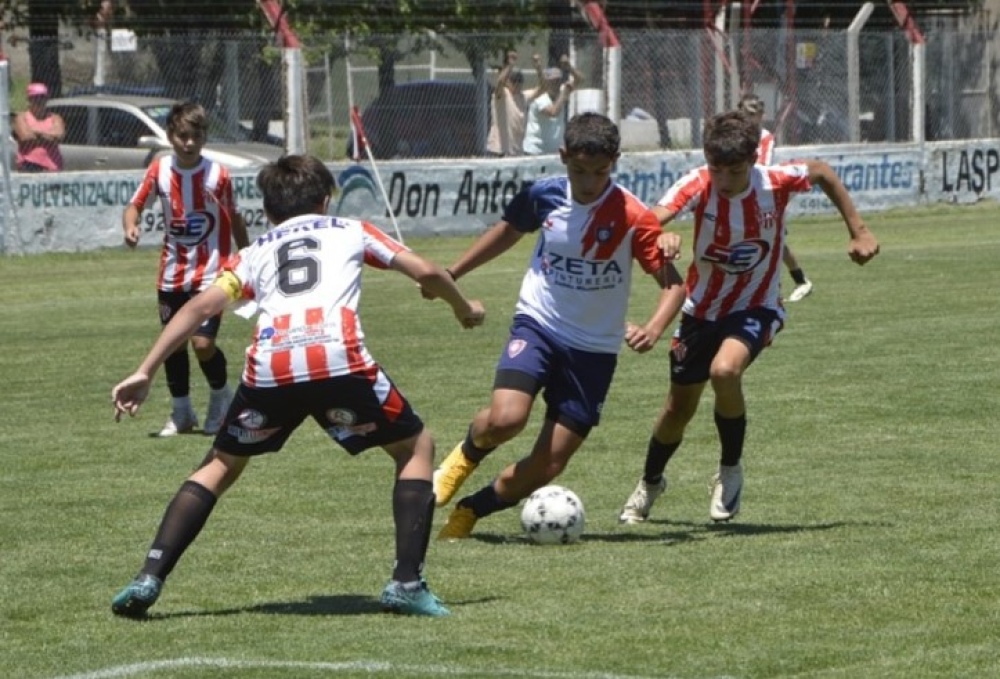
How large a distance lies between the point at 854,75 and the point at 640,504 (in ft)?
72.6

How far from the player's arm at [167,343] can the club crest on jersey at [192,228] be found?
5345mm

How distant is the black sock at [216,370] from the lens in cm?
1163

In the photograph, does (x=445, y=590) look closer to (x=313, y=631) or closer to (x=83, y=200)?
(x=313, y=631)

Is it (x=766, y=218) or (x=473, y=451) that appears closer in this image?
(x=473, y=451)

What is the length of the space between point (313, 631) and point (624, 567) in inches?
58.7

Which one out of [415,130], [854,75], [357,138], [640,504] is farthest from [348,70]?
[640,504]

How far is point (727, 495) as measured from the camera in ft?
27.3

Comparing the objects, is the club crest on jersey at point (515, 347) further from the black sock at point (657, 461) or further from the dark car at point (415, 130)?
the dark car at point (415, 130)

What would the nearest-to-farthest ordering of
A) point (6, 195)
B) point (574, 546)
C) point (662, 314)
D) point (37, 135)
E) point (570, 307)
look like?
point (662, 314) → point (570, 307) → point (574, 546) → point (6, 195) → point (37, 135)

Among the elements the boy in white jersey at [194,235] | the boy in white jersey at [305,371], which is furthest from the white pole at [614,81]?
the boy in white jersey at [305,371]

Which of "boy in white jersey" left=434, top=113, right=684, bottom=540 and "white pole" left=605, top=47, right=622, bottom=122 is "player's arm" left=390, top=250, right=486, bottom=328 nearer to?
"boy in white jersey" left=434, top=113, right=684, bottom=540

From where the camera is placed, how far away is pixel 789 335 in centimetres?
1541

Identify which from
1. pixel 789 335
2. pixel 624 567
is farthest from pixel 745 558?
pixel 789 335

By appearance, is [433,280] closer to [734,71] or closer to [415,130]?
[415,130]
